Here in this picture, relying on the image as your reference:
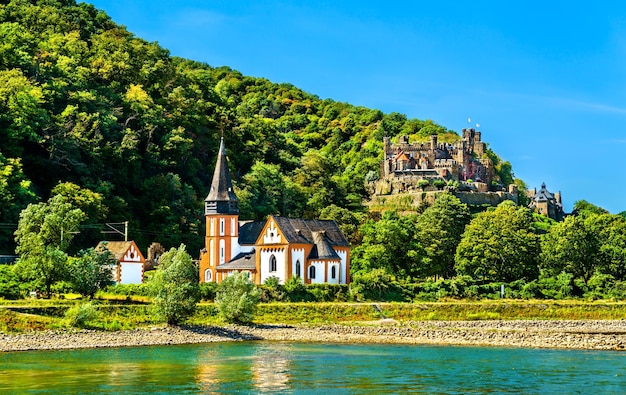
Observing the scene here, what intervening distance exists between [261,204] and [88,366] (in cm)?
6743

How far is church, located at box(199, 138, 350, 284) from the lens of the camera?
79688 mm

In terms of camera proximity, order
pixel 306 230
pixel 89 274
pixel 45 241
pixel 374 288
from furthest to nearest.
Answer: pixel 306 230 < pixel 374 288 < pixel 45 241 < pixel 89 274

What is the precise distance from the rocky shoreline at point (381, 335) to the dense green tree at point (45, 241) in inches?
291

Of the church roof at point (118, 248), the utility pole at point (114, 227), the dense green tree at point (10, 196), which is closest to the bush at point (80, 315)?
the church roof at point (118, 248)

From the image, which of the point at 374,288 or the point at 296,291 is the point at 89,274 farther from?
the point at 374,288

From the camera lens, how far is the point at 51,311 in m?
57.6

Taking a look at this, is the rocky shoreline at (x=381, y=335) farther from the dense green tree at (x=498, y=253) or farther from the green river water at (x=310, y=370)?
the dense green tree at (x=498, y=253)

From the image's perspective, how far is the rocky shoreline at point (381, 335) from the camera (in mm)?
53906

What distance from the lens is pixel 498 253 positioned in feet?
282

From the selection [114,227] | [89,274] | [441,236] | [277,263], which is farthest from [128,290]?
[441,236]

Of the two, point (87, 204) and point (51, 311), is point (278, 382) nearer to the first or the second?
point (51, 311)

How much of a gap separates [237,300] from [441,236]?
36.2 metres

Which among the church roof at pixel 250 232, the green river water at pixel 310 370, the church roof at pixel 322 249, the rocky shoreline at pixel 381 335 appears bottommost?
the green river water at pixel 310 370

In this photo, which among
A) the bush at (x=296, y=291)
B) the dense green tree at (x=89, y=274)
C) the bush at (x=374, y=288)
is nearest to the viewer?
the dense green tree at (x=89, y=274)
